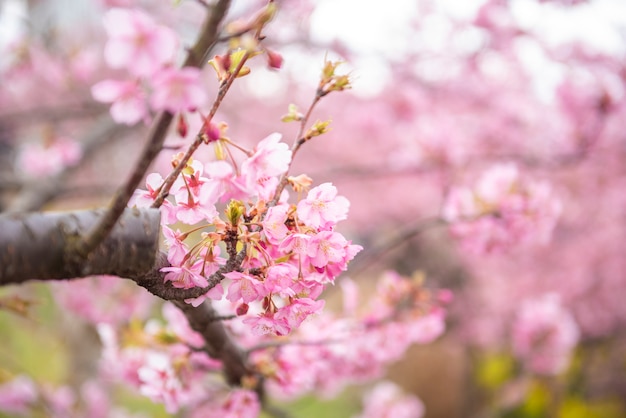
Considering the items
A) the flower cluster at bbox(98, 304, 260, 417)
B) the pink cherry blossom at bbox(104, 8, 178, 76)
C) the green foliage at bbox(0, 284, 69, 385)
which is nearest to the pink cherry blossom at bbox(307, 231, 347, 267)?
the pink cherry blossom at bbox(104, 8, 178, 76)

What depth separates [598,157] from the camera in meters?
4.37

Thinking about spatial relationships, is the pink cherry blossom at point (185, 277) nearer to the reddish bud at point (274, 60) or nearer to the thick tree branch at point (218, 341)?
the thick tree branch at point (218, 341)

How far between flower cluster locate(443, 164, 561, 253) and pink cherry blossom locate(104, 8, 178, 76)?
141 centimetres

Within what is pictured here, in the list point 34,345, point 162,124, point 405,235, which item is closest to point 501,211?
point 405,235

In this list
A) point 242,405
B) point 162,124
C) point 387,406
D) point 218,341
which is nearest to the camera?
point 162,124

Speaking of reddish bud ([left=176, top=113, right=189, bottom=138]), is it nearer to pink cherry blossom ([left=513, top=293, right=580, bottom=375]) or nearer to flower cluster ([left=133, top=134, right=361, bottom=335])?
flower cluster ([left=133, top=134, right=361, bottom=335])

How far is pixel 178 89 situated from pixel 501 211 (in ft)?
4.87

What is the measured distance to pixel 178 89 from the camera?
699 millimetres

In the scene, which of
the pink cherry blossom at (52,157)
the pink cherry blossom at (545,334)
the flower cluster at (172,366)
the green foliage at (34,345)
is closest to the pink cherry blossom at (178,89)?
the flower cluster at (172,366)

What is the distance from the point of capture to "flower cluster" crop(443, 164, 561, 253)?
6.18ft

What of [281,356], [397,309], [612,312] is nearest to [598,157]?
[612,312]

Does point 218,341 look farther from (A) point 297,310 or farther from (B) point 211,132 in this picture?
(B) point 211,132

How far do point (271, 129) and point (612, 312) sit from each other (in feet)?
15.9

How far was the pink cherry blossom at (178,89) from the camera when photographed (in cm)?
68
